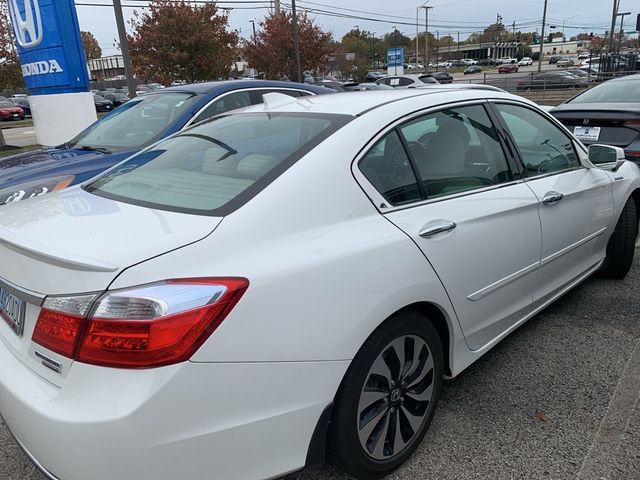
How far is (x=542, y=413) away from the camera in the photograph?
8.81ft

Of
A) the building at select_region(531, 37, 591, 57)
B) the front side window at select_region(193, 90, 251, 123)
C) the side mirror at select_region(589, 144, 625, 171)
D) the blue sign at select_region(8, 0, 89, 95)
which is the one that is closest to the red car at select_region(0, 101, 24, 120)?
the blue sign at select_region(8, 0, 89, 95)

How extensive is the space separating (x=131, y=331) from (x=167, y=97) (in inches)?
181

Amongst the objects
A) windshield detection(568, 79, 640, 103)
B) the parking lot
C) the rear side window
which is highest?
the rear side window

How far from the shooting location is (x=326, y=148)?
7.08 feet

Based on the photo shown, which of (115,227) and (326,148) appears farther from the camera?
(326,148)

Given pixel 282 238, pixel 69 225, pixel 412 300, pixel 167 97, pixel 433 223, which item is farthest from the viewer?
pixel 167 97

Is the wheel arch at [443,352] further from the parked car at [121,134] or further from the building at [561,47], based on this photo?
the building at [561,47]

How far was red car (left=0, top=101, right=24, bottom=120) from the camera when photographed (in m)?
33.7

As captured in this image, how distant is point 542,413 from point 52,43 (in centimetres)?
868

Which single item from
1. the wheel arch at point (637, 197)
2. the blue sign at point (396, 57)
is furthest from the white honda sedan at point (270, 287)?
the blue sign at point (396, 57)

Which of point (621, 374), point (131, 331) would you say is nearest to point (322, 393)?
point (131, 331)

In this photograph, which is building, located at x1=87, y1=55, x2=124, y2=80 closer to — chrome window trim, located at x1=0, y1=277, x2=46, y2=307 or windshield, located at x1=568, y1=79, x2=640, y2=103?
→ windshield, located at x1=568, y1=79, x2=640, y2=103

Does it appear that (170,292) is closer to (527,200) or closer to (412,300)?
(412,300)

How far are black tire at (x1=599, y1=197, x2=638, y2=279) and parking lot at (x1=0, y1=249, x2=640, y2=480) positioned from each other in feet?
1.98
